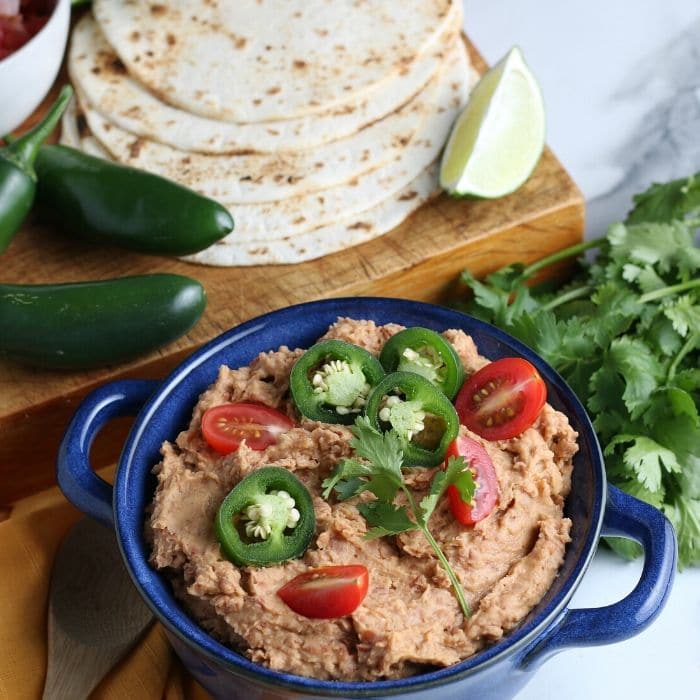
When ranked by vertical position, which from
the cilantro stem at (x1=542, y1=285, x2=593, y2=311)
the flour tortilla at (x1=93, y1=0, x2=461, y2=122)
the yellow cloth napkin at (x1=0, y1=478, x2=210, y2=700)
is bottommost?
A: the yellow cloth napkin at (x1=0, y1=478, x2=210, y2=700)

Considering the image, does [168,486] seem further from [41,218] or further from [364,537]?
[41,218]

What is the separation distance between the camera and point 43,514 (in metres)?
3.60

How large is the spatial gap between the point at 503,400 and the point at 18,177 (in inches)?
74.8

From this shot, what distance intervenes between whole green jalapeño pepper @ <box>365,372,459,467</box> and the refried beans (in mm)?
57

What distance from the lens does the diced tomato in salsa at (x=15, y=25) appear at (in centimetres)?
428

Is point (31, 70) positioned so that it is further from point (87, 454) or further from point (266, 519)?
point (266, 519)

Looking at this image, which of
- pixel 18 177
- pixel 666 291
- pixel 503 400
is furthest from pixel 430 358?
pixel 18 177

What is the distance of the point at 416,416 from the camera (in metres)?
2.85

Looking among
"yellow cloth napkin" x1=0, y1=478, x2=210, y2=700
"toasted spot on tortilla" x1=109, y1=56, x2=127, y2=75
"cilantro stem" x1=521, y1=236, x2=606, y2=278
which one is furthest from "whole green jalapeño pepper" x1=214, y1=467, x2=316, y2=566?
"toasted spot on tortilla" x1=109, y1=56, x2=127, y2=75

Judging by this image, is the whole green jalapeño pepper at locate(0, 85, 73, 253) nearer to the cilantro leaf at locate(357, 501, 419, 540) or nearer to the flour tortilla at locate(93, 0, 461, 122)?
the flour tortilla at locate(93, 0, 461, 122)

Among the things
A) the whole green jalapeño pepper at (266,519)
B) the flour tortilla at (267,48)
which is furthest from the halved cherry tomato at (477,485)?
the flour tortilla at (267,48)

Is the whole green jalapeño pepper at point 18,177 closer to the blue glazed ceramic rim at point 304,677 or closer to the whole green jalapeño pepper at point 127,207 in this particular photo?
the whole green jalapeño pepper at point 127,207

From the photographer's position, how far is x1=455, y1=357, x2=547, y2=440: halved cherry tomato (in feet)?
9.66

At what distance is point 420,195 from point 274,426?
143cm
